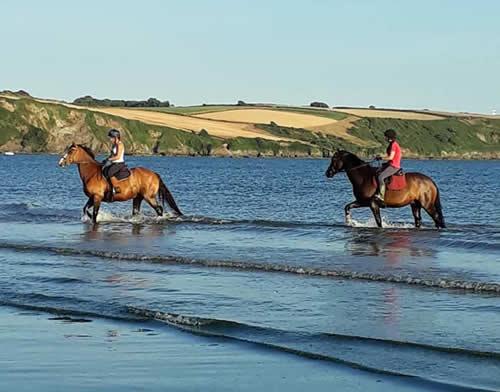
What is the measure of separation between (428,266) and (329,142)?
14840cm

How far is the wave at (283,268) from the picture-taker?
15328mm

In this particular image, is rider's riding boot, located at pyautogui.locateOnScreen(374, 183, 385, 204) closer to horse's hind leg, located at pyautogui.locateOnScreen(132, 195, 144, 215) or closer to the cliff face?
horse's hind leg, located at pyautogui.locateOnScreen(132, 195, 144, 215)

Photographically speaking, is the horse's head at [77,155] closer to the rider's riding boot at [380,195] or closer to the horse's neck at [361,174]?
the horse's neck at [361,174]

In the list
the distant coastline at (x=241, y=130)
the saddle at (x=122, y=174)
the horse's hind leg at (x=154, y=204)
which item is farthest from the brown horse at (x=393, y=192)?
the distant coastline at (x=241, y=130)

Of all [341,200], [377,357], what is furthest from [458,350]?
[341,200]

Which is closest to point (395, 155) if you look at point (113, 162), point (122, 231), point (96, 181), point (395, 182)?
point (395, 182)

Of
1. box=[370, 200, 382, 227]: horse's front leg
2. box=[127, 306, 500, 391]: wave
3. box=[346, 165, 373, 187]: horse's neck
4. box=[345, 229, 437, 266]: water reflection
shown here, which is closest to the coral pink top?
box=[346, 165, 373, 187]: horse's neck

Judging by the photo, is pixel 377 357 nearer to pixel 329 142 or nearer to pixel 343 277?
pixel 343 277

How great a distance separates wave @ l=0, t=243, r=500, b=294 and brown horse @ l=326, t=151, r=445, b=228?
8037mm

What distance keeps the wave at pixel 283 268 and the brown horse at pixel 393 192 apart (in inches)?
316

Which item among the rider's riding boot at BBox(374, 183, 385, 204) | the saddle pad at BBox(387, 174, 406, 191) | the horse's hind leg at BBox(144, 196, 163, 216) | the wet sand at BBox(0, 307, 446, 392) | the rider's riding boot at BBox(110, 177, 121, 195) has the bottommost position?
the wet sand at BBox(0, 307, 446, 392)

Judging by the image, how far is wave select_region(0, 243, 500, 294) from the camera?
50.3 ft

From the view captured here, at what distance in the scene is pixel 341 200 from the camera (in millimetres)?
46406

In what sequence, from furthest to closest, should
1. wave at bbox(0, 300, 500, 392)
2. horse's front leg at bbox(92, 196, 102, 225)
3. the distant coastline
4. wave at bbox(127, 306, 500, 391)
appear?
the distant coastline → horse's front leg at bbox(92, 196, 102, 225) → wave at bbox(127, 306, 500, 391) → wave at bbox(0, 300, 500, 392)
